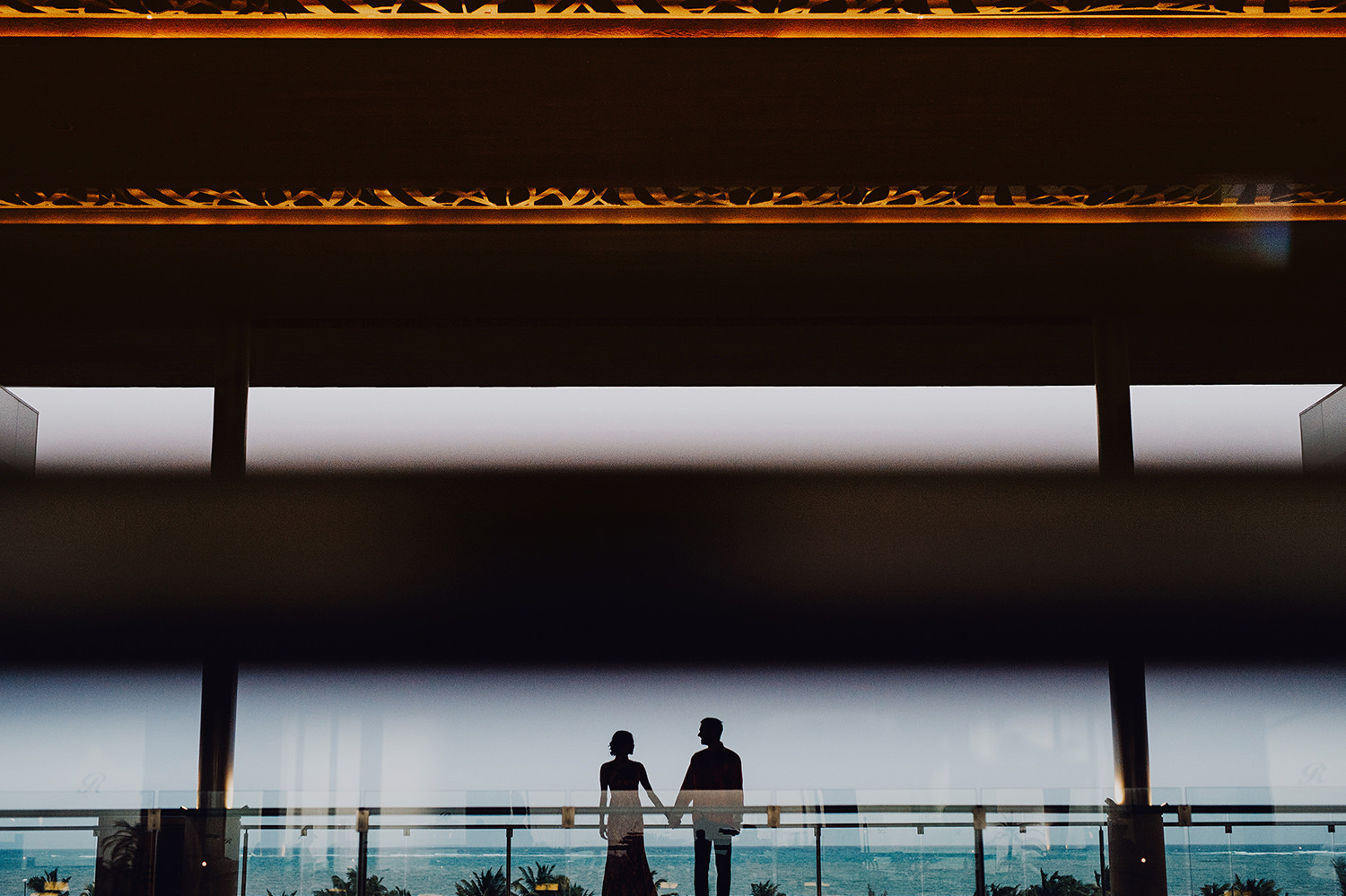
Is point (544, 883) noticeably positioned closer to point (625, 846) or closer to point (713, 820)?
point (625, 846)

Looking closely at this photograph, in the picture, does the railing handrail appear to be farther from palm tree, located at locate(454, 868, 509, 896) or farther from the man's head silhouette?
the man's head silhouette

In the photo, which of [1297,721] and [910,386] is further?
[910,386]

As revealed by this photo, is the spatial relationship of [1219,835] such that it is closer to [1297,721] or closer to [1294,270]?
[1297,721]

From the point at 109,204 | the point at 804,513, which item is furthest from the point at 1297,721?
the point at 109,204

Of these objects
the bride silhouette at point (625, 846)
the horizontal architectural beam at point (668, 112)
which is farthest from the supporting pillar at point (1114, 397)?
the bride silhouette at point (625, 846)

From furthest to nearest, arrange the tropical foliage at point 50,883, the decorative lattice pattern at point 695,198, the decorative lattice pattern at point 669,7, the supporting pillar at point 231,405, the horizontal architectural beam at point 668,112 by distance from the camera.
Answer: the supporting pillar at point 231,405, the decorative lattice pattern at point 695,198, the tropical foliage at point 50,883, the horizontal architectural beam at point 668,112, the decorative lattice pattern at point 669,7

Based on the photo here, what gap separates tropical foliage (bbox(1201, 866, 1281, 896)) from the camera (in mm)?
4855

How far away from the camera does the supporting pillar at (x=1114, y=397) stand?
6.12 metres

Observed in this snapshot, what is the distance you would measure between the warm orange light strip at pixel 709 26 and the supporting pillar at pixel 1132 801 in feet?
10.1

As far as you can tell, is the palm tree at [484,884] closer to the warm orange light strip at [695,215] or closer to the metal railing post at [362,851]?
the metal railing post at [362,851]

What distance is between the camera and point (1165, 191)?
513cm

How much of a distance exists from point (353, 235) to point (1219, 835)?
15.2 feet

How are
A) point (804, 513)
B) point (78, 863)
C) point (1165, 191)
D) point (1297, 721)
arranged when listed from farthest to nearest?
point (804, 513) < point (1297, 721) < point (1165, 191) < point (78, 863)

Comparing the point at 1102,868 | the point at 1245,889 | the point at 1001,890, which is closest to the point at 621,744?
the point at 1001,890
